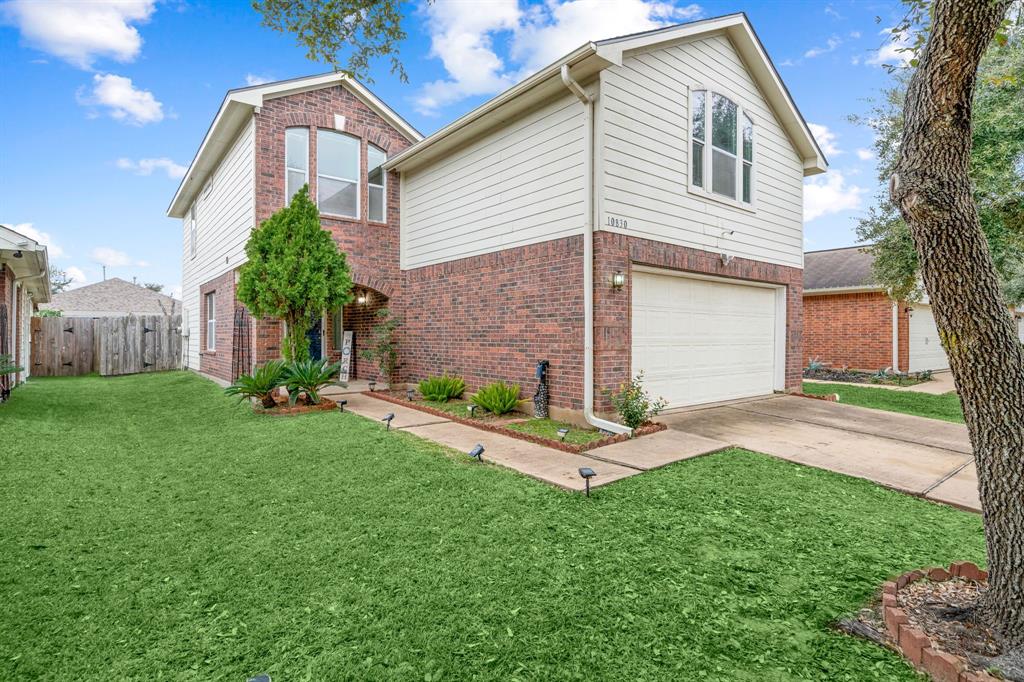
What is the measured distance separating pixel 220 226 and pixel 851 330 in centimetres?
1717

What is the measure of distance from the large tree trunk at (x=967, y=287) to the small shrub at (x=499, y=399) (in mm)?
5676

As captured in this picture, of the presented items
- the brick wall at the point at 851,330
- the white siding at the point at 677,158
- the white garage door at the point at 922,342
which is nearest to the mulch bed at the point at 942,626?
the white siding at the point at 677,158

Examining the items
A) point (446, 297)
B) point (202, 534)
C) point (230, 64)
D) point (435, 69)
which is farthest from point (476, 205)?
point (202, 534)

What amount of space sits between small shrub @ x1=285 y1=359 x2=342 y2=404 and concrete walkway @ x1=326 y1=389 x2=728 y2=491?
6.50ft

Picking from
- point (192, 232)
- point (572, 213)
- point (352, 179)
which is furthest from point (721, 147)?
point (192, 232)

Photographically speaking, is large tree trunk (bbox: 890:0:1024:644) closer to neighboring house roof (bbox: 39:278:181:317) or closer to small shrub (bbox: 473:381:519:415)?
small shrub (bbox: 473:381:519:415)

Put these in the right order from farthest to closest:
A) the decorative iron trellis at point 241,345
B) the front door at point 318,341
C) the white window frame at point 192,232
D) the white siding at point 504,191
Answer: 1. the white window frame at point 192,232
2. the front door at point 318,341
3. the decorative iron trellis at point 241,345
4. the white siding at point 504,191

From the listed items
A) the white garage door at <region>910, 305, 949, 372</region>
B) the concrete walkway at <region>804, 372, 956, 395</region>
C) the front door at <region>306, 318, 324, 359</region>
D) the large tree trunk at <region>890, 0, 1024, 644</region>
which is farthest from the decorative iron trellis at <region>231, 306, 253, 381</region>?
the white garage door at <region>910, 305, 949, 372</region>

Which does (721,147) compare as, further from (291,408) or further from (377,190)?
(291,408)

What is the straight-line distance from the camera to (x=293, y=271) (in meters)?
8.16

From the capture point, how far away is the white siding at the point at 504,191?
22.8ft

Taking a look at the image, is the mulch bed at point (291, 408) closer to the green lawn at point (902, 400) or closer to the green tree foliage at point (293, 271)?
Result: the green tree foliage at point (293, 271)

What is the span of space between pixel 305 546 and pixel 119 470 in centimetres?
316

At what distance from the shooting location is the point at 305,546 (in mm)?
3277
